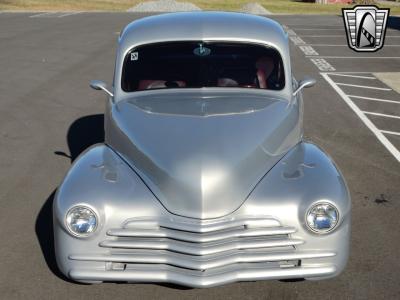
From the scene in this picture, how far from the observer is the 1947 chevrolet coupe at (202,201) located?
13.4 ft

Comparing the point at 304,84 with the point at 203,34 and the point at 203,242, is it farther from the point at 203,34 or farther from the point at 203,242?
the point at 203,242

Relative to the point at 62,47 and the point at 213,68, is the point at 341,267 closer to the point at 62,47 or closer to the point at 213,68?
the point at 213,68

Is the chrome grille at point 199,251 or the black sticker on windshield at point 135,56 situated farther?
the black sticker on windshield at point 135,56

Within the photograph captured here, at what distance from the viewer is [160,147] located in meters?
4.64

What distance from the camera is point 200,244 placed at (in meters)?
4.09

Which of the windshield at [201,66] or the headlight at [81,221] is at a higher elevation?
the windshield at [201,66]

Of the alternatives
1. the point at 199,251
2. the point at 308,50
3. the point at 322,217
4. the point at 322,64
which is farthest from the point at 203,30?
the point at 308,50

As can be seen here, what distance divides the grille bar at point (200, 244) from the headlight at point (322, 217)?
154 mm

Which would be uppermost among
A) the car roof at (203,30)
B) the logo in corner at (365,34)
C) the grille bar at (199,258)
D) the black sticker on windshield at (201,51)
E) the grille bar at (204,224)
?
the car roof at (203,30)

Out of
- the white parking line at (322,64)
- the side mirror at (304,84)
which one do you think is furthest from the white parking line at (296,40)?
the side mirror at (304,84)

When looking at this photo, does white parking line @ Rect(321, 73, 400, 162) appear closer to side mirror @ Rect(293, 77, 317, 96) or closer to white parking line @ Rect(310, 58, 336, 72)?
white parking line @ Rect(310, 58, 336, 72)

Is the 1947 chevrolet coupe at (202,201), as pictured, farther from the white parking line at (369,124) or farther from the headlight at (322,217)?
the white parking line at (369,124)

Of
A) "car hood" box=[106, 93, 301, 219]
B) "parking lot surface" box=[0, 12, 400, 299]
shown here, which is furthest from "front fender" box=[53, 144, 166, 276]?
"parking lot surface" box=[0, 12, 400, 299]

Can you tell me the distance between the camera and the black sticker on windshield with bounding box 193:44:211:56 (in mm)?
5836
